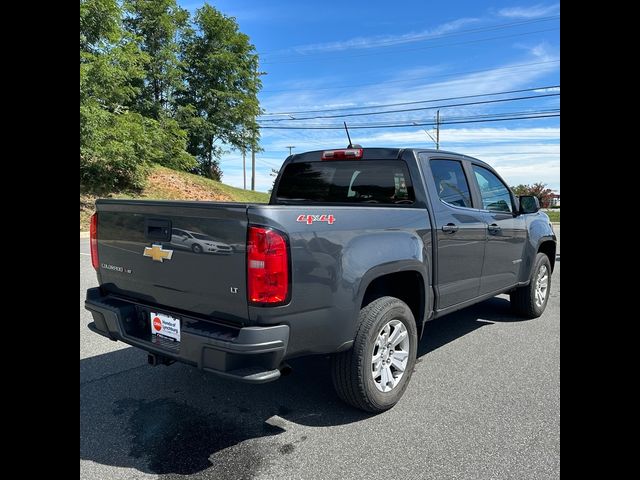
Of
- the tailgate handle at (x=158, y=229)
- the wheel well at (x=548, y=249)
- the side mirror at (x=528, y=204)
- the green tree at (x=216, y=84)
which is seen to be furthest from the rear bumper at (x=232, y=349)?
the green tree at (x=216, y=84)

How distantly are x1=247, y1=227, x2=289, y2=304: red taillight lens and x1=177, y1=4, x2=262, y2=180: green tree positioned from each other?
30.9 meters

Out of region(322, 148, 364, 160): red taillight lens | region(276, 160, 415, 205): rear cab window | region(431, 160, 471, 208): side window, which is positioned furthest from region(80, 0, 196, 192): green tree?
region(431, 160, 471, 208): side window

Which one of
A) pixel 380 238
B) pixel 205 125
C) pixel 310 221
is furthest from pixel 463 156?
pixel 205 125

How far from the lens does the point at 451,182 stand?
163 inches

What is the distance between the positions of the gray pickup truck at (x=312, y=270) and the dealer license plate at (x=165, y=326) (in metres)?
0.01

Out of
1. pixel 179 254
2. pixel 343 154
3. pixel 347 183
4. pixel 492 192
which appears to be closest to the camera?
pixel 179 254

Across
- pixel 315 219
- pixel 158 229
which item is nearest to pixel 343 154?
pixel 315 219

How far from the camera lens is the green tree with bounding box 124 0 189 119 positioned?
2666 cm

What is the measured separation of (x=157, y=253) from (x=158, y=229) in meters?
0.15

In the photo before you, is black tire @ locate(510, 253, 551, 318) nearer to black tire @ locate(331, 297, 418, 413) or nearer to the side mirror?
the side mirror

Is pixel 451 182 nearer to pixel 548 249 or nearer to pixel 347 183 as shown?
pixel 347 183

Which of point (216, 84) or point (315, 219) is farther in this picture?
point (216, 84)

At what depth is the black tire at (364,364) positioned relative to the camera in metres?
2.99
